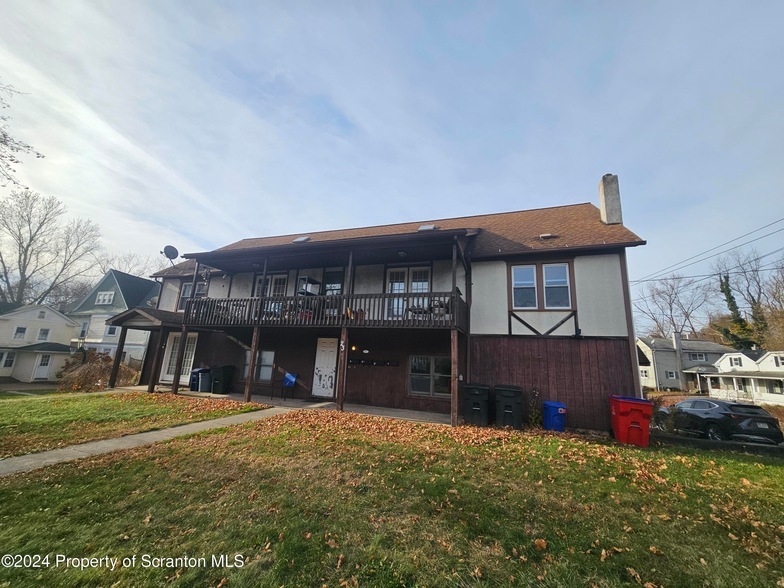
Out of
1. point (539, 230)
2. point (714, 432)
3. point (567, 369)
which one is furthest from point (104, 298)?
point (714, 432)

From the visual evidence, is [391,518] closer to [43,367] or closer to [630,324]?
[630,324]

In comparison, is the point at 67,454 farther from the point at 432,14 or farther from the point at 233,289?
the point at 432,14

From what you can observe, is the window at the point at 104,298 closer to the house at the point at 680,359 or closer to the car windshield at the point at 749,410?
the car windshield at the point at 749,410

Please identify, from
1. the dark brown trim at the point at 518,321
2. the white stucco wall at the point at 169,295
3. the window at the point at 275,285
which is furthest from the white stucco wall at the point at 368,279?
the white stucco wall at the point at 169,295

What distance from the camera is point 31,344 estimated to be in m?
25.0

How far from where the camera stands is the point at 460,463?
5777 mm

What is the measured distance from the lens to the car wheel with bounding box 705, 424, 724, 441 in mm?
11570

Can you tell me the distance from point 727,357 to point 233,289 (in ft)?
143

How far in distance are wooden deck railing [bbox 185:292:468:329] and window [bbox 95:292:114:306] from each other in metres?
22.3

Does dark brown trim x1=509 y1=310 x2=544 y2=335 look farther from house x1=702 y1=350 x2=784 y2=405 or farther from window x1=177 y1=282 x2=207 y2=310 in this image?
house x1=702 y1=350 x2=784 y2=405

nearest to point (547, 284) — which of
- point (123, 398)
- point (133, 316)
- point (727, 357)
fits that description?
point (123, 398)

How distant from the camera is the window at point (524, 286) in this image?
10.8 metres

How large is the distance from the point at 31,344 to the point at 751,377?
60.9 meters

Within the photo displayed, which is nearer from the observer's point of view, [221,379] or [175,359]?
[221,379]
